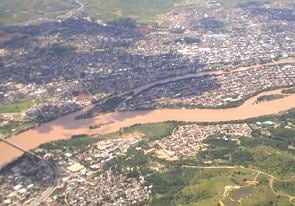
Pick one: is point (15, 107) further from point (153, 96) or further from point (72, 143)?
point (153, 96)

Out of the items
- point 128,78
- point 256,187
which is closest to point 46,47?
point 128,78

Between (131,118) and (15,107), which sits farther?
(15,107)

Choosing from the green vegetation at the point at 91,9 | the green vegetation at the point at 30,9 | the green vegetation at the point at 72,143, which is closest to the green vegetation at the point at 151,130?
the green vegetation at the point at 72,143

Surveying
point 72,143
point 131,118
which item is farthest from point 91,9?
point 72,143

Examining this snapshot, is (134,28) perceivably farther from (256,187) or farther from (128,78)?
(256,187)

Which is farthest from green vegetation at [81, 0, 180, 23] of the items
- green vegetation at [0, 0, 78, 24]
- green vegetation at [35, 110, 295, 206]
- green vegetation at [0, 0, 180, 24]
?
green vegetation at [35, 110, 295, 206]

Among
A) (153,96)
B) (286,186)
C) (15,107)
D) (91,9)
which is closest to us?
(286,186)

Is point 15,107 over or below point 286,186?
over
